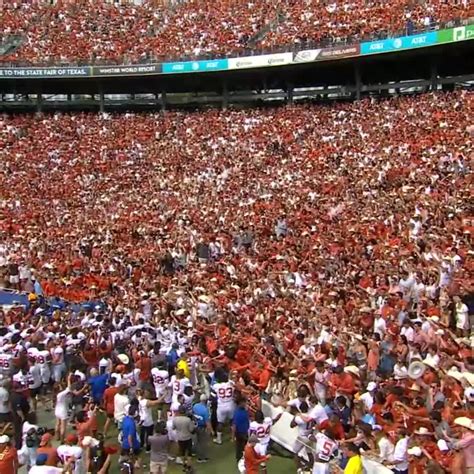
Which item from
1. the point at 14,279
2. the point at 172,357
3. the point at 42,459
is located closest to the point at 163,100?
the point at 14,279

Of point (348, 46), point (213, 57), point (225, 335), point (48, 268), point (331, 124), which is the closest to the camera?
point (225, 335)

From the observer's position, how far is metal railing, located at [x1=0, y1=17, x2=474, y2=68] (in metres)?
29.9

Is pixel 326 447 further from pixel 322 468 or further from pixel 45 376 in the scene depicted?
pixel 45 376

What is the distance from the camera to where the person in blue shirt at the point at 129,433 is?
9.48 meters

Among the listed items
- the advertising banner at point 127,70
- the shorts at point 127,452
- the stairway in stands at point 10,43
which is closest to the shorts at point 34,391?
the shorts at point 127,452

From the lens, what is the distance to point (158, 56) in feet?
125

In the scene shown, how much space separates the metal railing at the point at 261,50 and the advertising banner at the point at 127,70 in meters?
0.24

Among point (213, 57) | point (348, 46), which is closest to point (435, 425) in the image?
point (348, 46)

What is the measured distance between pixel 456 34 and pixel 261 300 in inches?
751

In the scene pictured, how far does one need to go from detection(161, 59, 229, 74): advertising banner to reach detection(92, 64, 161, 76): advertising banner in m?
0.53

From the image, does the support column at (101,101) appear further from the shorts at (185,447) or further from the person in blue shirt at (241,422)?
the person in blue shirt at (241,422)

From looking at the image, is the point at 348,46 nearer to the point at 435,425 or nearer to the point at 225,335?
the point at 225,335

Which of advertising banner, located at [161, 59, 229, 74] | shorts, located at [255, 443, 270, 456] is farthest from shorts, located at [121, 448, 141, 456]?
advertising banner, located at [161, 59, 229, 74]

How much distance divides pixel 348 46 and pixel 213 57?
727 cm
